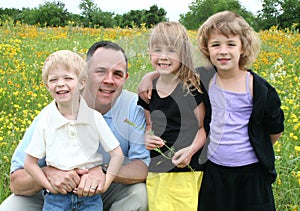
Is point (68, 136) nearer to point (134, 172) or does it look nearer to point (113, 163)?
point (113, 163)

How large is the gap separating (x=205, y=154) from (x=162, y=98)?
1.27ft

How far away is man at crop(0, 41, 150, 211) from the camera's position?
96.1 inches

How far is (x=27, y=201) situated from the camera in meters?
2.63

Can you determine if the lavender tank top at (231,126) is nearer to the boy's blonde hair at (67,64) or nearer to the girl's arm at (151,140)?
the girl's arm at (151,140)

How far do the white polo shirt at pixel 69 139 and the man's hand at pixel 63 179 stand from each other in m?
0.03

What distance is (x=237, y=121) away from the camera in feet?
7.73

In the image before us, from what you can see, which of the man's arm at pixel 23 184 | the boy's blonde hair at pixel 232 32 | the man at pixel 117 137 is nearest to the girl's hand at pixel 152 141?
the man at pixel 117 137

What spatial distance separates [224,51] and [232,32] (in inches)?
4.5

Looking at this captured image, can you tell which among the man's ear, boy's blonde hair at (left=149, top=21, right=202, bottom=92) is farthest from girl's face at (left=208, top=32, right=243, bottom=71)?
the man's ear

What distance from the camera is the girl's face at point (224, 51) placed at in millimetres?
2291

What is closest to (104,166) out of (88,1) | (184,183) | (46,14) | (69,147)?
(69,147)

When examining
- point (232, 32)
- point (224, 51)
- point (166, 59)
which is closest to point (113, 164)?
point (166, 59)

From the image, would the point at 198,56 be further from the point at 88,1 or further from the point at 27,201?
the point at 88,1

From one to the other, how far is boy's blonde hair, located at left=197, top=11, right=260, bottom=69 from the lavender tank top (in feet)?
0.40
